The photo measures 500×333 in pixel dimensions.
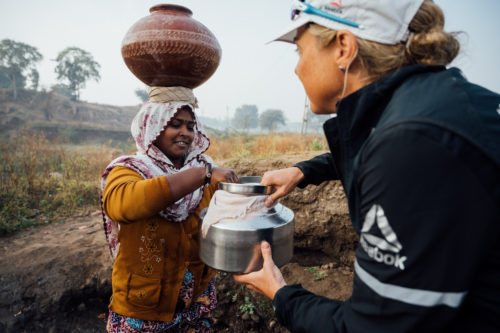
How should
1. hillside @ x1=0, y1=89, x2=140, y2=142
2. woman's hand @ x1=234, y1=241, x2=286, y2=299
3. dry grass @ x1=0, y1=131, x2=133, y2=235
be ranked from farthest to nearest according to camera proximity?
hillside @ x1=0, y1=89, x2=140, y2=142 → dry grass @ x1=0, y1=131, x2=133, y2=235 → woman's hand @ x1=234, y1=241, x2=286, y2=299

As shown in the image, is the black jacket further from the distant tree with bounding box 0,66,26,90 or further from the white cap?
the distant tree with bounding box 0,66,26,90

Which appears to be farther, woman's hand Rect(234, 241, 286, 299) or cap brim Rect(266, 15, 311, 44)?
woman's hand Rect(234, 241, 286, 299)

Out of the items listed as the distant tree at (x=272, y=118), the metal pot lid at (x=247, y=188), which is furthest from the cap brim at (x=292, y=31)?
the distant tree at (x=272, y=118)

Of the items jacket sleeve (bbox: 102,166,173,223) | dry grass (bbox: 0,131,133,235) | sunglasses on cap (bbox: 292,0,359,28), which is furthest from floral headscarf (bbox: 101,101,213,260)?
dry grass (bbox: 0,131,133,235)

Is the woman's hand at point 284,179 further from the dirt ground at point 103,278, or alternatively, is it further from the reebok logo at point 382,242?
the dirt ground at point 103,278

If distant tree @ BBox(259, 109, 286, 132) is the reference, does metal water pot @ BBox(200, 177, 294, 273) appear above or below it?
below

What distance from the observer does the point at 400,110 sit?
0.83m

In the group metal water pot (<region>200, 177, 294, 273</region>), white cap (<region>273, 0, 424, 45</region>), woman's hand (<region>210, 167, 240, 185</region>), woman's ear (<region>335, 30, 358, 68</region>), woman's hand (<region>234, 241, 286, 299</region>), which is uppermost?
white cap (<region>273, 0, 424, 45</region>)

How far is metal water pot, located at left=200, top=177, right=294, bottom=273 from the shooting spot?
1432 millimetres

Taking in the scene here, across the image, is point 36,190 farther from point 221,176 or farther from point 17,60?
point 17,60

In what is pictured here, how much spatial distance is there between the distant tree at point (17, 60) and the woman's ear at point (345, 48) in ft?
212

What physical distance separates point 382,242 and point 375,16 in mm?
864

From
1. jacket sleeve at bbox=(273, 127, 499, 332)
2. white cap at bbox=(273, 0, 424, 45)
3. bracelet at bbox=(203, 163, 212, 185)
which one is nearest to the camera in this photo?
jacket sleeve at bbox=(273, 127, 499, 332)

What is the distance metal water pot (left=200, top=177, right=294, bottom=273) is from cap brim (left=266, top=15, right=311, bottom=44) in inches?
31.7
